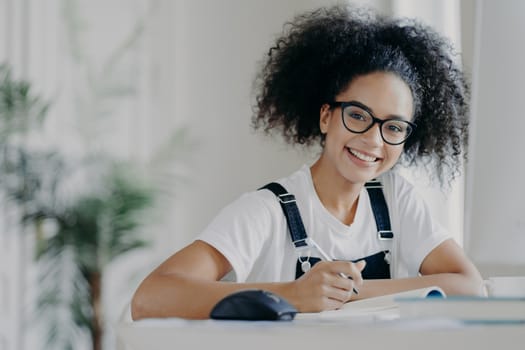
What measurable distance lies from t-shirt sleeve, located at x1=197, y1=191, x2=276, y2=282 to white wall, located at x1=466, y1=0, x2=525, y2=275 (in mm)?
436

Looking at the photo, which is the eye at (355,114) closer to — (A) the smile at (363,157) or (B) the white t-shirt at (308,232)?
(A) the smile at (363,157)

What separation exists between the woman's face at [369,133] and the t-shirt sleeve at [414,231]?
10 cm

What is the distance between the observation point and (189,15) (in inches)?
109

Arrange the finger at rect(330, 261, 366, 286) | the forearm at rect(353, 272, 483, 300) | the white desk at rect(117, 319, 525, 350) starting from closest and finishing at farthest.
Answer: the white desk at rect(117, 319, 525, 350)
the finger at rect(330, 261, 366, 286)
the forearm at rect(353, 272, 483, 300)

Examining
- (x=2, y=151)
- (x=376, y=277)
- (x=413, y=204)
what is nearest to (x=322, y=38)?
(x=413, y=204)

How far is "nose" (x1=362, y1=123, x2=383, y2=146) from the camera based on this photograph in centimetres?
158

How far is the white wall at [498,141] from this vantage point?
3.85 ft

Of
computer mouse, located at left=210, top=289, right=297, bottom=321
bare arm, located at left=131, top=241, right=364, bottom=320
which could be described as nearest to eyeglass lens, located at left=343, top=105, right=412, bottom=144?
bare arm, located at left=131, top=241, right=364, bottom=320

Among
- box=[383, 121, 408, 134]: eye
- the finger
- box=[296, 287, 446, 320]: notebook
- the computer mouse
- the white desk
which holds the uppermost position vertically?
box=[383, 121, 408, 134]: eye

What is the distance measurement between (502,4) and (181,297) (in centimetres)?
67

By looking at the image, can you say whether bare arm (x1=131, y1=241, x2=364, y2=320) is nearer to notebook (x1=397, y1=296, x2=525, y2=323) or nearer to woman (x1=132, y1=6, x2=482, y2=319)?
woman (x1=132, y1=6, x2=482, y2=319)

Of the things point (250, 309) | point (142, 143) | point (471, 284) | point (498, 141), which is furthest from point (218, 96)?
point (250, 309)

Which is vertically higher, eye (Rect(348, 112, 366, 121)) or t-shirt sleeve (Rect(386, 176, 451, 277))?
eye (Rect(348, 112, 366, 121))

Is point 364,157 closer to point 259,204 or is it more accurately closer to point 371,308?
point 259,204
